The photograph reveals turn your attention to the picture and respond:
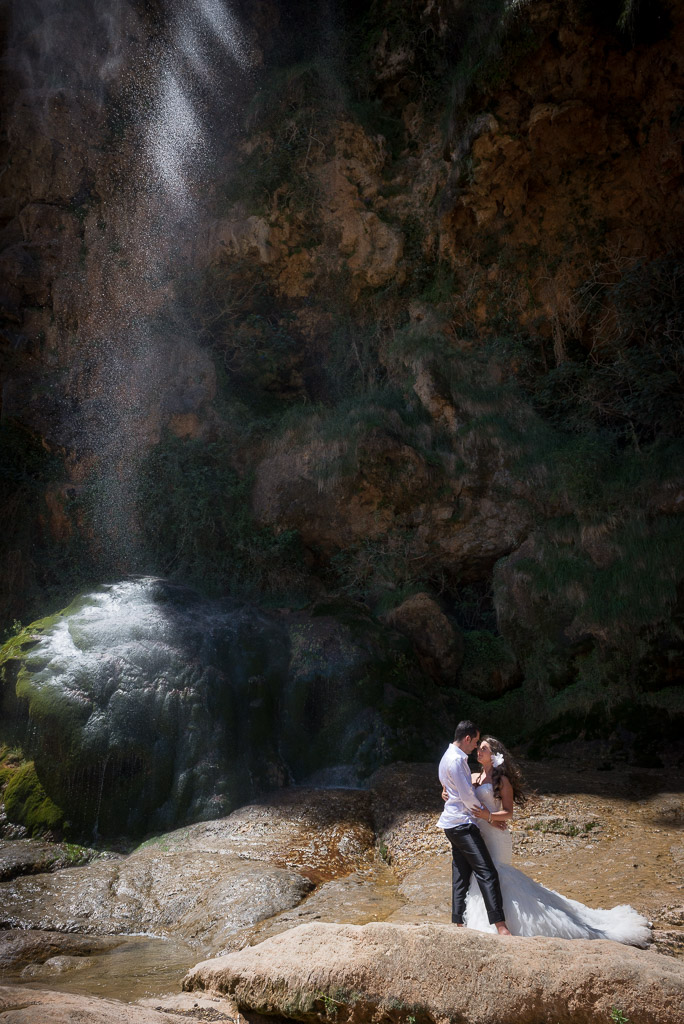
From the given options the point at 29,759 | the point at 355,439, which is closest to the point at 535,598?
the point at 355,439

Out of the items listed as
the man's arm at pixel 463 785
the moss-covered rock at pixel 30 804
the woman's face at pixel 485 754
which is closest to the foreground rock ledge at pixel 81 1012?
the man's arm at pixel 463 785

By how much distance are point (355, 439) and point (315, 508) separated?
1.44m

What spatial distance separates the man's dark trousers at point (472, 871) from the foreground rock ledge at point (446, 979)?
0.88 meters

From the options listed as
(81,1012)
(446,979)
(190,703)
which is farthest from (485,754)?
(190,703)

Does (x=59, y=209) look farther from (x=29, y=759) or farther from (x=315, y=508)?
(x=29, y=759)

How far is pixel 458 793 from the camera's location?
4066 mm

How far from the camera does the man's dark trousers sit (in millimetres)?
3824

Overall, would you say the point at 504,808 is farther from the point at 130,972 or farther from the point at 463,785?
the point at 130,972

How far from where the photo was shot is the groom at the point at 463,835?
3.91m

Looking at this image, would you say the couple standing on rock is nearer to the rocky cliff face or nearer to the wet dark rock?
the wet dark rock

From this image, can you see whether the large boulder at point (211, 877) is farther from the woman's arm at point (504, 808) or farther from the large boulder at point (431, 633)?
the large boulder at point (431, 633)

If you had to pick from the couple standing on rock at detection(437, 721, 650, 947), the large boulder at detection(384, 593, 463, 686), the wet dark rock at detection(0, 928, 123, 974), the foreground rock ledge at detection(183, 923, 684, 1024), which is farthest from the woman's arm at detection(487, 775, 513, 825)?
the large boulder at detection(384, 593, 463, 686)

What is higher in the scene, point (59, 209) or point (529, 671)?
point (59, 209)

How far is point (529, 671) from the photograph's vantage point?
10.0 meters
